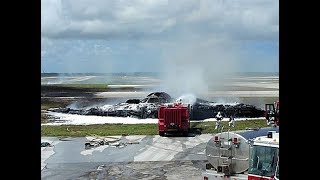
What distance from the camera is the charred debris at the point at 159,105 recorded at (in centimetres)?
1941

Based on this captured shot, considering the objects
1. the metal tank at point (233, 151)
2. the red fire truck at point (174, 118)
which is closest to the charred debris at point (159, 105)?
the red fire truck at point (174, 118)

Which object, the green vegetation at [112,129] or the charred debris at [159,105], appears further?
the charred debris at [159,105]

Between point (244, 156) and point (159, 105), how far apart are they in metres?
12.6

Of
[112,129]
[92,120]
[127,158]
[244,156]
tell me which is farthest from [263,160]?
[92,120]

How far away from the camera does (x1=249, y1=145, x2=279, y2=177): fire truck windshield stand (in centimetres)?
578

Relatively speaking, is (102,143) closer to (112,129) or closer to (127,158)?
(127,158)

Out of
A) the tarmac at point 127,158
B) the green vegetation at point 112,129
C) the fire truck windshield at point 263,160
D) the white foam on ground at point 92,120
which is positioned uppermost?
the fire truck windshield at point 263,160

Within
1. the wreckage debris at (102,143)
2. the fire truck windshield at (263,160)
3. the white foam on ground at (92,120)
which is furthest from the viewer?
the white foam on ground at (92,120)

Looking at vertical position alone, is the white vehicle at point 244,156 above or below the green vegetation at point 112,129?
above

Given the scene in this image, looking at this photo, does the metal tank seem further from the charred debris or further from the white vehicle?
the charred debris

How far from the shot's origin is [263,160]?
5.92 meters

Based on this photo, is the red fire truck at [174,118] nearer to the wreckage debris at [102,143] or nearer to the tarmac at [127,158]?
the tarmac at [127,158]

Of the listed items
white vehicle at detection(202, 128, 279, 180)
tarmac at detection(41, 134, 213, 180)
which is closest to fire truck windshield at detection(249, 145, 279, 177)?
white vehicle at detection(202, 128, 279, 180)
